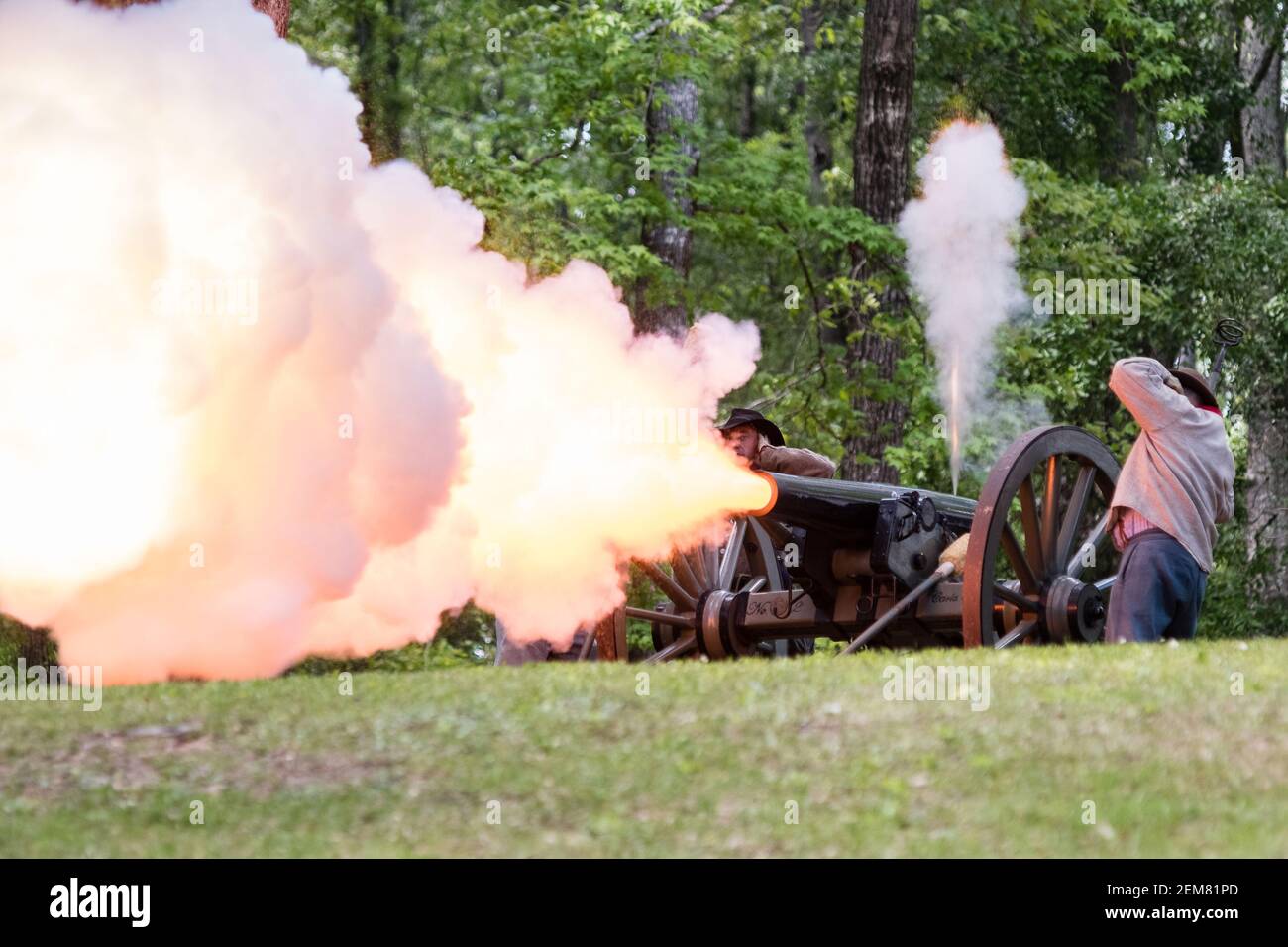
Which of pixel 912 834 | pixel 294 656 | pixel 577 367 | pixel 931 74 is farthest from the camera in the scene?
pixel 931 74

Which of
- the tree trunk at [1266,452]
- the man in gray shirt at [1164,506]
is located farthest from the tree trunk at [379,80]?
the tree trunk at [1266,452]

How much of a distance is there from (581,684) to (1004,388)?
1380 centimetres

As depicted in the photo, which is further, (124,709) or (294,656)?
(294,656)

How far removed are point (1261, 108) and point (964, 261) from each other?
26.6ft

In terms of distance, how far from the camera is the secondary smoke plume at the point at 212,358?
8906 mm

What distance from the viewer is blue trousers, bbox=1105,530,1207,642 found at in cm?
1005

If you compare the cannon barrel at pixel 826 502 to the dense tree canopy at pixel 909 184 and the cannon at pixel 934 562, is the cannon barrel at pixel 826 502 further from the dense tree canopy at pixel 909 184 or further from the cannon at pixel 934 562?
the dense tree canopy at pixel 909 184

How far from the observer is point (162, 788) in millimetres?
6238

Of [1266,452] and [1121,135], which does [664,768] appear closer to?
[1266,452]

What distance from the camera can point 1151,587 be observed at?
10.1 meters

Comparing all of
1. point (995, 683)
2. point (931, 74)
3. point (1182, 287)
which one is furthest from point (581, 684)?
point (931, 74)

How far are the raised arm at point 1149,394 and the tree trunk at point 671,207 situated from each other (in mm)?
7837

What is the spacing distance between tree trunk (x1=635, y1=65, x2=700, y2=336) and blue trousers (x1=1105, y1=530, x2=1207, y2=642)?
836 centimetres

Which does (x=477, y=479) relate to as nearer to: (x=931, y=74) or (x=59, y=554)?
(x=59, y=554)
